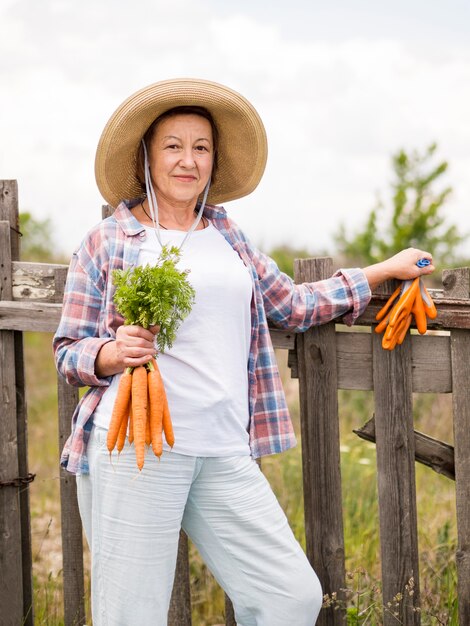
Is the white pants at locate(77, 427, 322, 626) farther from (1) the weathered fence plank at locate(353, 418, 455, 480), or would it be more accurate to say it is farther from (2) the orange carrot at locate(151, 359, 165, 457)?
(1) the weathered fence plank at locate(353, 418, 455, 480)

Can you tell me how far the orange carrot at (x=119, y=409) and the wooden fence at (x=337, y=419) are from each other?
0.85 meters

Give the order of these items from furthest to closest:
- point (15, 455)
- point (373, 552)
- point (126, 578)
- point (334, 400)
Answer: point (373, 552) → point (15, 455) → point (334, 400) → point (126, 578)

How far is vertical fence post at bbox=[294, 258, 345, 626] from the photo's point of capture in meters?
3.04

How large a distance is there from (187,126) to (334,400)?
1194 mm

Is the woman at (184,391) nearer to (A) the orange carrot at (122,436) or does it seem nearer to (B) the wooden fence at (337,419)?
(A) the orange carrot at (122,436)

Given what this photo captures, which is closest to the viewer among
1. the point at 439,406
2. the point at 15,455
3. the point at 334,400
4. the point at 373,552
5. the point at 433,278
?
the point at 334,400

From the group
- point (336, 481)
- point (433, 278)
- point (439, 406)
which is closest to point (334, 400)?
point (336, 481)

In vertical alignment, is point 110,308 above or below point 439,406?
above

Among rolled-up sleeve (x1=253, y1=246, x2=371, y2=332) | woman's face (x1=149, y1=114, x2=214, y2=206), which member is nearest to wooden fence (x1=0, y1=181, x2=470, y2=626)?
rolled-up sleeve (x1=253, y1=246, x2=371, y2=332)

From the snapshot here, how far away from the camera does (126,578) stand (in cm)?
241

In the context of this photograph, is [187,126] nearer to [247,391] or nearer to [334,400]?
[247,391]

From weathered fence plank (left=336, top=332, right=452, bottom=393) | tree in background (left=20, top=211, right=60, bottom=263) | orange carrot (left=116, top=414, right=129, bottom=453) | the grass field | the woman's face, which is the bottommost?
the grass field

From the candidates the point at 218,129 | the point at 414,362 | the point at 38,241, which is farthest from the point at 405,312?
the point at 38,241

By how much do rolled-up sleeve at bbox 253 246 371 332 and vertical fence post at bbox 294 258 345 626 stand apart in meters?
0.13
